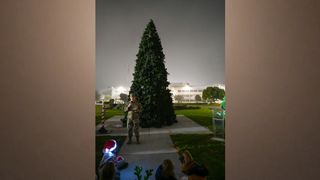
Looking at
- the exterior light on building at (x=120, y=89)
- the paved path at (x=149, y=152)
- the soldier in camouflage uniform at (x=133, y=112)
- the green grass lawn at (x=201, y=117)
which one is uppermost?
the exterior light on building at (x=120, y=89)

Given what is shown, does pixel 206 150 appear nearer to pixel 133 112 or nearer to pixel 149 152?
pixel 149 152

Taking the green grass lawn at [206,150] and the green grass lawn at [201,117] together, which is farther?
the green grass lawn at [201,117]

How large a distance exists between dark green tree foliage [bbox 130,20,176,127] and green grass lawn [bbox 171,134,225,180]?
1593mm

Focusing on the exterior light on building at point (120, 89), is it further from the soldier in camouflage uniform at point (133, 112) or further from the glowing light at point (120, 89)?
the soldier in camouflage uniform at point (133, 112)

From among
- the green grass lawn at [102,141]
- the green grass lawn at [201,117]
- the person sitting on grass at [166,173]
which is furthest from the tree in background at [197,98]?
the person sitting on grass at [166,173]

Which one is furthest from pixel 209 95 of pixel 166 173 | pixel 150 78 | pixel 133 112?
pixel 166 173

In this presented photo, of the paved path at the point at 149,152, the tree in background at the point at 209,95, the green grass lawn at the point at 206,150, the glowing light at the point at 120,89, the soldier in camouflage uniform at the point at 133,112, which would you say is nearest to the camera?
the green grass lawn at the point at 206,150

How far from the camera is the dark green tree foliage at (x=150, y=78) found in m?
7.75

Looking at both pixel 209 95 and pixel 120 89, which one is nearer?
pixel 120 89

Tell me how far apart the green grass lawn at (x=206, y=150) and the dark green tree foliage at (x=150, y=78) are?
159 cm

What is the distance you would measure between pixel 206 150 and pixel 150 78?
3.48 metres

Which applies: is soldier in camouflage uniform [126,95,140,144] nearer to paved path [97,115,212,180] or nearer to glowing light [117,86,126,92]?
paved path [97,115,212,180]

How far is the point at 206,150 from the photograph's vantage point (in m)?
4.86
